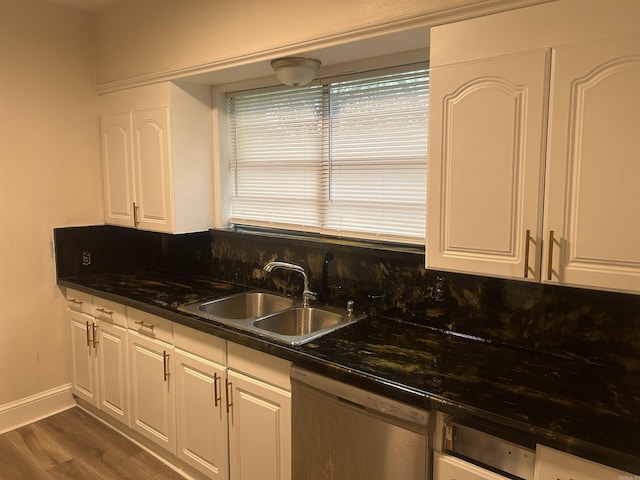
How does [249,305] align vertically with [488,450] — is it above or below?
above

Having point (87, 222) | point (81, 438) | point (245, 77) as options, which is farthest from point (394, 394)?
point (87, 222)

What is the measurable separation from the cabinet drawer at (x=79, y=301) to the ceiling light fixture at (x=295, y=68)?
184cm

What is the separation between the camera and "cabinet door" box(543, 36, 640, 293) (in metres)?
1.43

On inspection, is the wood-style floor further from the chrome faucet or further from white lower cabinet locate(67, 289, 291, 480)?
the chrome faucet

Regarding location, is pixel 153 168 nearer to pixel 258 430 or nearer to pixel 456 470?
pixel 258 430

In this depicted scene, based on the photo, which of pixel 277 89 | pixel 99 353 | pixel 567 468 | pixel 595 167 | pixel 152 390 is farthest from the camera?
pixel 99 353

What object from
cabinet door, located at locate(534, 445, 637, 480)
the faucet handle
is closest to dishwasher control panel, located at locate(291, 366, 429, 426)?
cabinet door, located at locate(534, 445, 637, 480)

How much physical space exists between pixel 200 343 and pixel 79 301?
127cm

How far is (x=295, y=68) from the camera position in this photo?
92.5 inches

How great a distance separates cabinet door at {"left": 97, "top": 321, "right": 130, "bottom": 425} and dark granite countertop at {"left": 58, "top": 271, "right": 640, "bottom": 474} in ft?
2.19

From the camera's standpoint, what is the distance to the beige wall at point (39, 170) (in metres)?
3.00

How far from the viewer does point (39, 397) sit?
324 cm

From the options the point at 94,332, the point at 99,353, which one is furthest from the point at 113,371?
the point at 94,332

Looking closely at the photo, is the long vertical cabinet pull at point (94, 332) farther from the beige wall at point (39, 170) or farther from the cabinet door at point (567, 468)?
the cabinet door at point (567, 468)
